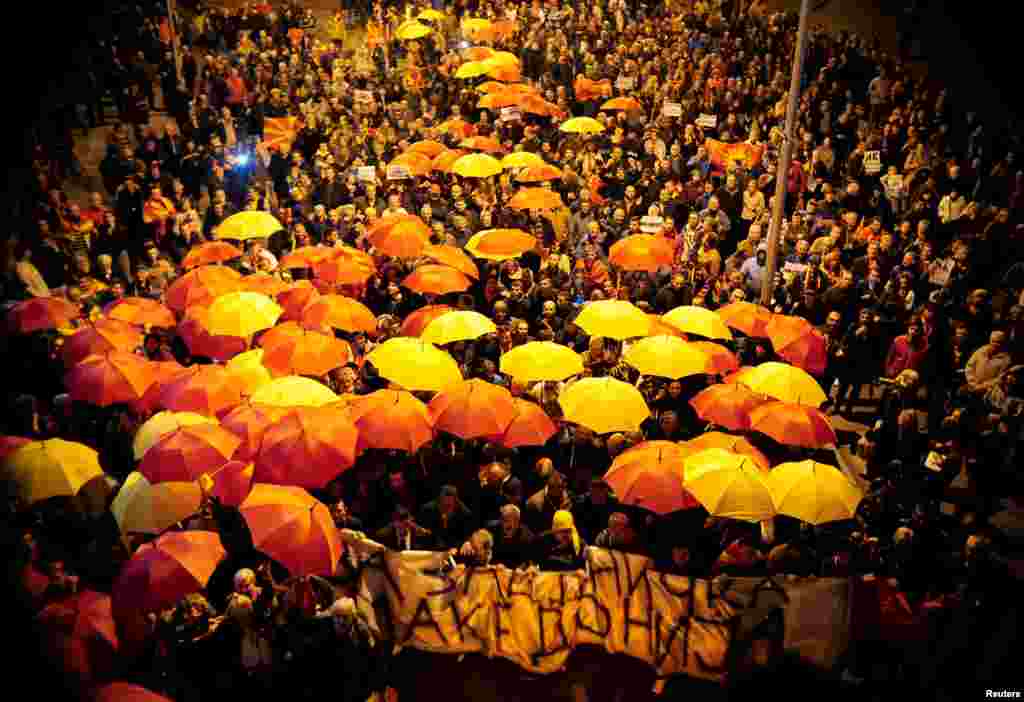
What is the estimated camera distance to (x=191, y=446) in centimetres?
738

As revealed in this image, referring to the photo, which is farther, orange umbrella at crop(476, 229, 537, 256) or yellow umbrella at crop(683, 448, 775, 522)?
orange umbrella at crop(476, 229, 537, 256)

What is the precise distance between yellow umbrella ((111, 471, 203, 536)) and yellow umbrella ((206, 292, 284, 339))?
290 cm

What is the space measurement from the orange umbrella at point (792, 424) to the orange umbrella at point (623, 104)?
11.3m

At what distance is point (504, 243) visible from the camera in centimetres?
1229

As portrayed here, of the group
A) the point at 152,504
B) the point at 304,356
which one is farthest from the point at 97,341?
the point at 152,504

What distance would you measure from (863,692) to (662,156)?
13.3m

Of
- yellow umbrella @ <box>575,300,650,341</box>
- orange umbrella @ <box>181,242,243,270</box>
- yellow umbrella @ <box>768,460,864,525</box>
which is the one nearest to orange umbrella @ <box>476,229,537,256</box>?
yellow umbrella @ <box>575,300,650,341</box>

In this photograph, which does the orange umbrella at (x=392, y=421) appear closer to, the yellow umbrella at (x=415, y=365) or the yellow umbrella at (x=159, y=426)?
the yellow umbrella at (x=415, y=365)

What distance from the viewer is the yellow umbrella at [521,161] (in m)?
15.5

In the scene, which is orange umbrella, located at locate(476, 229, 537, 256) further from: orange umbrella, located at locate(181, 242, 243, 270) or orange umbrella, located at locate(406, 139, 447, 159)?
orange umbrella, located at locate(406, 139, 447, 159)

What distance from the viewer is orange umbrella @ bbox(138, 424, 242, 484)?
7199mm

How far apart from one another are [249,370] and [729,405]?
5.31 m

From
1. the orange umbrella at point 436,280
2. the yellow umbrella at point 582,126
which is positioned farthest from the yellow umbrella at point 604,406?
the yellow umbrella at point 582,126

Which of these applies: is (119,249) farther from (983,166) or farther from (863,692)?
(983,166)
